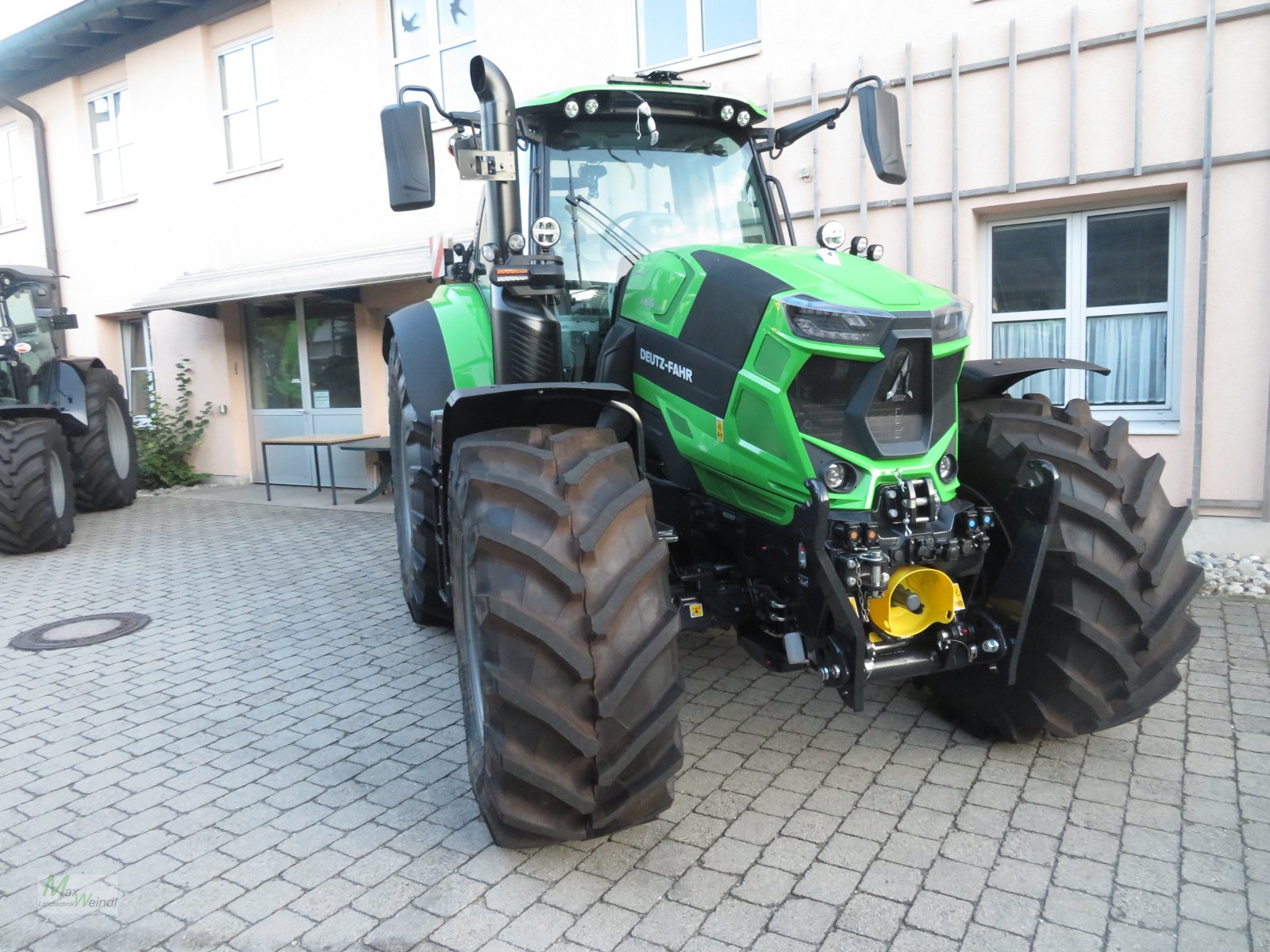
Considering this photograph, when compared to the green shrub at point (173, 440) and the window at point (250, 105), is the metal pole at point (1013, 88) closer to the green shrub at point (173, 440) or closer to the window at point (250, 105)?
the window at point (250, 105)

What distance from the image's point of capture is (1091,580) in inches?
121

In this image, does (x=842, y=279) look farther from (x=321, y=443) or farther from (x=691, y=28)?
(x=321, y=443)

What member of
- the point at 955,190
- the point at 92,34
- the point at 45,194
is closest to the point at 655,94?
the point at 955,190

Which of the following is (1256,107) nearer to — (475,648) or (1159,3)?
(1159,3)

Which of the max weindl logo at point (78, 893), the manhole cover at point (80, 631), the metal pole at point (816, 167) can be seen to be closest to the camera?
the max weindl logo at point (78, 893)

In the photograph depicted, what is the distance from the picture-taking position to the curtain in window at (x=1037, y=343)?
21.1ft

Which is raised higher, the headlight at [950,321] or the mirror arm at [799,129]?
the mirror arm at [799,129]

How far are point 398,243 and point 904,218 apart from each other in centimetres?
522

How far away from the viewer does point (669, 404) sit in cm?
340

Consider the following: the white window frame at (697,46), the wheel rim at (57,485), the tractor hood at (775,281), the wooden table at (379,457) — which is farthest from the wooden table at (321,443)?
the tractor hood at (775,281)

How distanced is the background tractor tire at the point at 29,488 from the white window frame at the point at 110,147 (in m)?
5.84

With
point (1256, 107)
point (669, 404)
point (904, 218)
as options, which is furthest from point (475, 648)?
point (1256, 107)

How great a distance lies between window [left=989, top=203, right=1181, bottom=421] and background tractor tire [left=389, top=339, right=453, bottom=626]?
414 cm

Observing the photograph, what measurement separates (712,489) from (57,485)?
7.15 metres
